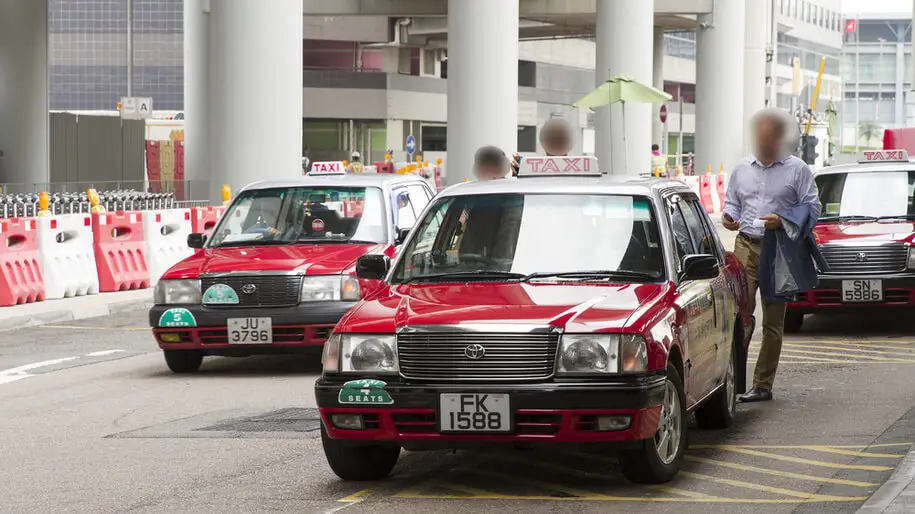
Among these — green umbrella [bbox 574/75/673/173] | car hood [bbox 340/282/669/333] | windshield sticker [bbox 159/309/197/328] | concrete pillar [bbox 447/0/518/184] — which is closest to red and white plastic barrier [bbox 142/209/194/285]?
windshield sticker [bbox 159/309/197/328]

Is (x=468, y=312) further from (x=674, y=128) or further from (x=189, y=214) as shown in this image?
(x=674, y=128)

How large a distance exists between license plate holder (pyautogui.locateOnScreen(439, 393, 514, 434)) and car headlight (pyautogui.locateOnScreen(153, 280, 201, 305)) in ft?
19.0

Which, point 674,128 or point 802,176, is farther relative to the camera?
point 674,128

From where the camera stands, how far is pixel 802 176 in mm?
11586

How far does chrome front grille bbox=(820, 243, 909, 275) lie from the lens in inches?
610

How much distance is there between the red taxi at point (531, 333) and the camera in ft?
25.2

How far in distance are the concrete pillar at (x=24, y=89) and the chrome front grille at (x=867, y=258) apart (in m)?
39.1

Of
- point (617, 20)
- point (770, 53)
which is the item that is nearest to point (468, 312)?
point (617, 20)

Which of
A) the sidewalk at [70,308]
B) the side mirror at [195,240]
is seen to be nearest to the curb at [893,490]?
the side mirror at [195,240]

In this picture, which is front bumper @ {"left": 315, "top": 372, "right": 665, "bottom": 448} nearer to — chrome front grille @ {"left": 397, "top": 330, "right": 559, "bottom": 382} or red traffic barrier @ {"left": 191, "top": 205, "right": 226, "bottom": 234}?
chrome front grille @ {"left": 397, "top": 330, "right": 559, "bottom": 382}

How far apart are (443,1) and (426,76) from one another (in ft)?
95.3

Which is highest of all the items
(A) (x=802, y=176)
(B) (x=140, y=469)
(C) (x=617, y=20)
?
(C) (x=617, y=20)

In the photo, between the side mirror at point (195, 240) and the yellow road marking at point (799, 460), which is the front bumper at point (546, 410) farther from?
the side mirror at point (195, 240)

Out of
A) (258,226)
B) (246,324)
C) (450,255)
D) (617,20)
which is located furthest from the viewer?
(617,20)
